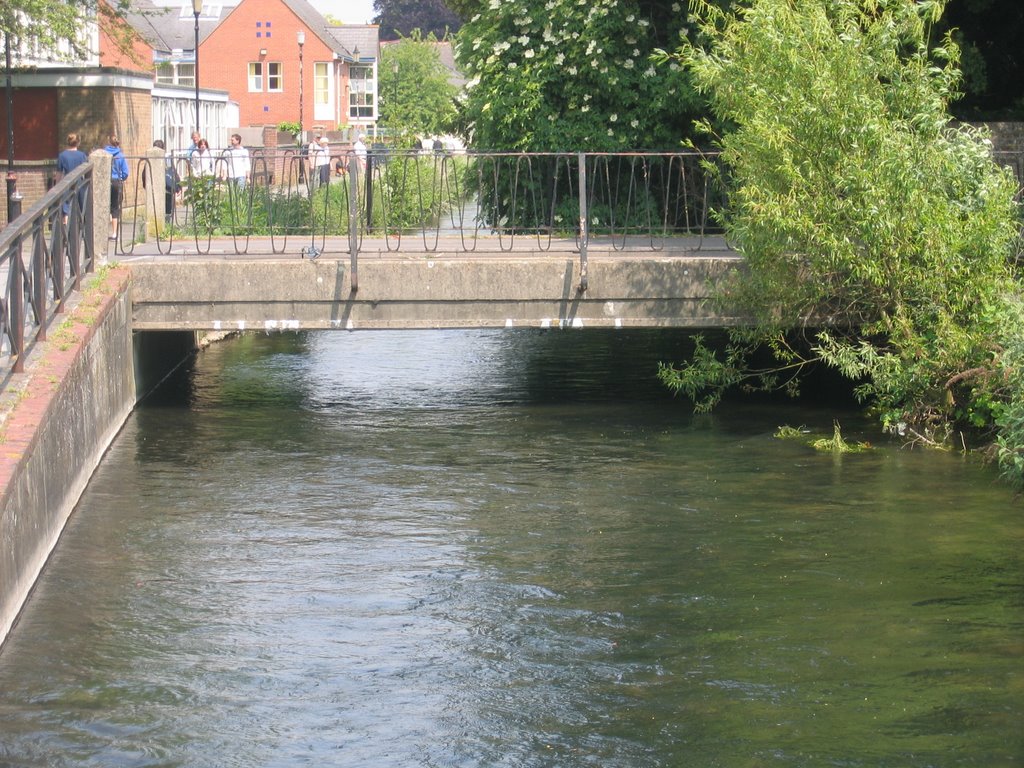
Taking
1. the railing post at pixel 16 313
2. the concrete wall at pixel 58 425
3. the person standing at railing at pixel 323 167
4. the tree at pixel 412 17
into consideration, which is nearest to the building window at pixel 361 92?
the tree at pixel 412 17

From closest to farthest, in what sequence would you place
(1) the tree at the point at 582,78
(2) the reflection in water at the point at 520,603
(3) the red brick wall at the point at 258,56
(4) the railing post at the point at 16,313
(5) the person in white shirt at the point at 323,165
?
(2) the reflection in water at the point at 520,603
(4) the railing post at the point at 16,313
(5) the person in white shirt at the point at 323,165
(1) the tree at the point at 582,78
(3) the red brick wall at the point at 258,56

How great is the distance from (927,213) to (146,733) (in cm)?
779

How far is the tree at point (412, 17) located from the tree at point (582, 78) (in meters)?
87.1

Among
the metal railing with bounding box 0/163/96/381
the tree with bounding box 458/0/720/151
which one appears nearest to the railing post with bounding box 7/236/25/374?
the metal railing with bounding box 0/163/96/381

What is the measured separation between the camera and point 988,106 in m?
20.3

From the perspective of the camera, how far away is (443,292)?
13.4 metres

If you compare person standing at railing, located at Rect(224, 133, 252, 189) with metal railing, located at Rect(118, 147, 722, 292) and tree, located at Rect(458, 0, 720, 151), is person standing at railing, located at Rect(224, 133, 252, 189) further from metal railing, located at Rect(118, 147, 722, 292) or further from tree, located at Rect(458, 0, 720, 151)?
tree, located at Rect(458, 0, 720, 151)

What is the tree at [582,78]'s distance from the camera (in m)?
19.1

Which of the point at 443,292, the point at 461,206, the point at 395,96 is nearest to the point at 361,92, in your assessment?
the point at 395,96

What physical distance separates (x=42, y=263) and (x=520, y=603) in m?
4.52

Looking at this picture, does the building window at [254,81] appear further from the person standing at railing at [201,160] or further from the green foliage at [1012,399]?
the green foliage at [1012,399]

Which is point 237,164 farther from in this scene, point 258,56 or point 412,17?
point 412,17

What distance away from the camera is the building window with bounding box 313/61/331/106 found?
7356 cm

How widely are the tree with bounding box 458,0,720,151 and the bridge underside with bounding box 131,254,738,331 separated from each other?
627 cm
